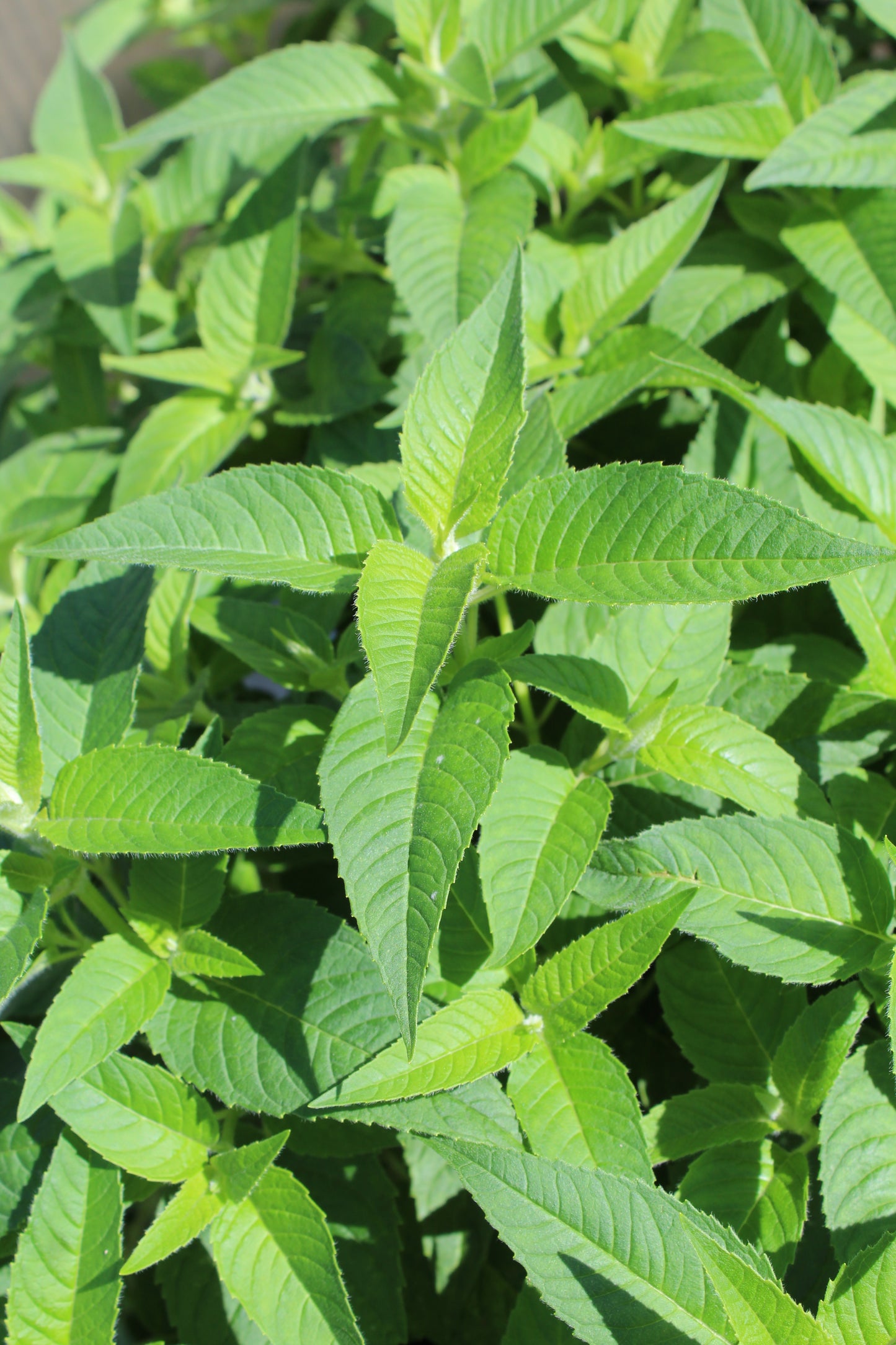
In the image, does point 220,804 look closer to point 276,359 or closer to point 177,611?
point 177,611

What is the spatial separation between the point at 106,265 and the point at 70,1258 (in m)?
1.63

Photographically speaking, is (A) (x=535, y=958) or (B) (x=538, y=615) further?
(B) (x=538, y=615)

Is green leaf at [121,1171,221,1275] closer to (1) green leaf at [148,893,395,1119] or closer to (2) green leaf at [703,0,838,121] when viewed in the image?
(1) green leaf at [148,893,395,1119]

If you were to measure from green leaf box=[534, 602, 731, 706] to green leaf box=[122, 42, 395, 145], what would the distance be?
1.02 meters

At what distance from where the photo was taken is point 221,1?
111 inches

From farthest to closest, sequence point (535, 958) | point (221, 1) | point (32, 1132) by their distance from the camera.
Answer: point (221, 1)
point (32, 1132)
point (535, 958)

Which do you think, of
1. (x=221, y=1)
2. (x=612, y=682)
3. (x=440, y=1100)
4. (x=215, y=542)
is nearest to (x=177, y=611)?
(x=215, y=542)

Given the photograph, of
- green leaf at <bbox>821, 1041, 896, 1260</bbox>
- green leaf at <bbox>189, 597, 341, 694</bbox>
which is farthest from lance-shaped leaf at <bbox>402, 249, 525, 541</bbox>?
green leaf at <bbox>821, 1041, 896, 1260</bbox>

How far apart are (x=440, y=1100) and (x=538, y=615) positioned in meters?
0.72

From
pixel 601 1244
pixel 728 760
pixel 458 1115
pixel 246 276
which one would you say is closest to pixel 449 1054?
pixel 458 1115

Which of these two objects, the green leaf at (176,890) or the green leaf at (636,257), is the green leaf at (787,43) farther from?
the green leaf at (176,890)

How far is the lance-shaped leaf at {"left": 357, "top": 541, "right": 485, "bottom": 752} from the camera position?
820mm

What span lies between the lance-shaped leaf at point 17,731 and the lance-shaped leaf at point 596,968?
1.94 ft

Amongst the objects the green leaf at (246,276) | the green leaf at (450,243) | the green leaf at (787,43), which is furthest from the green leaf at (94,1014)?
the green leaf at (787,43)
